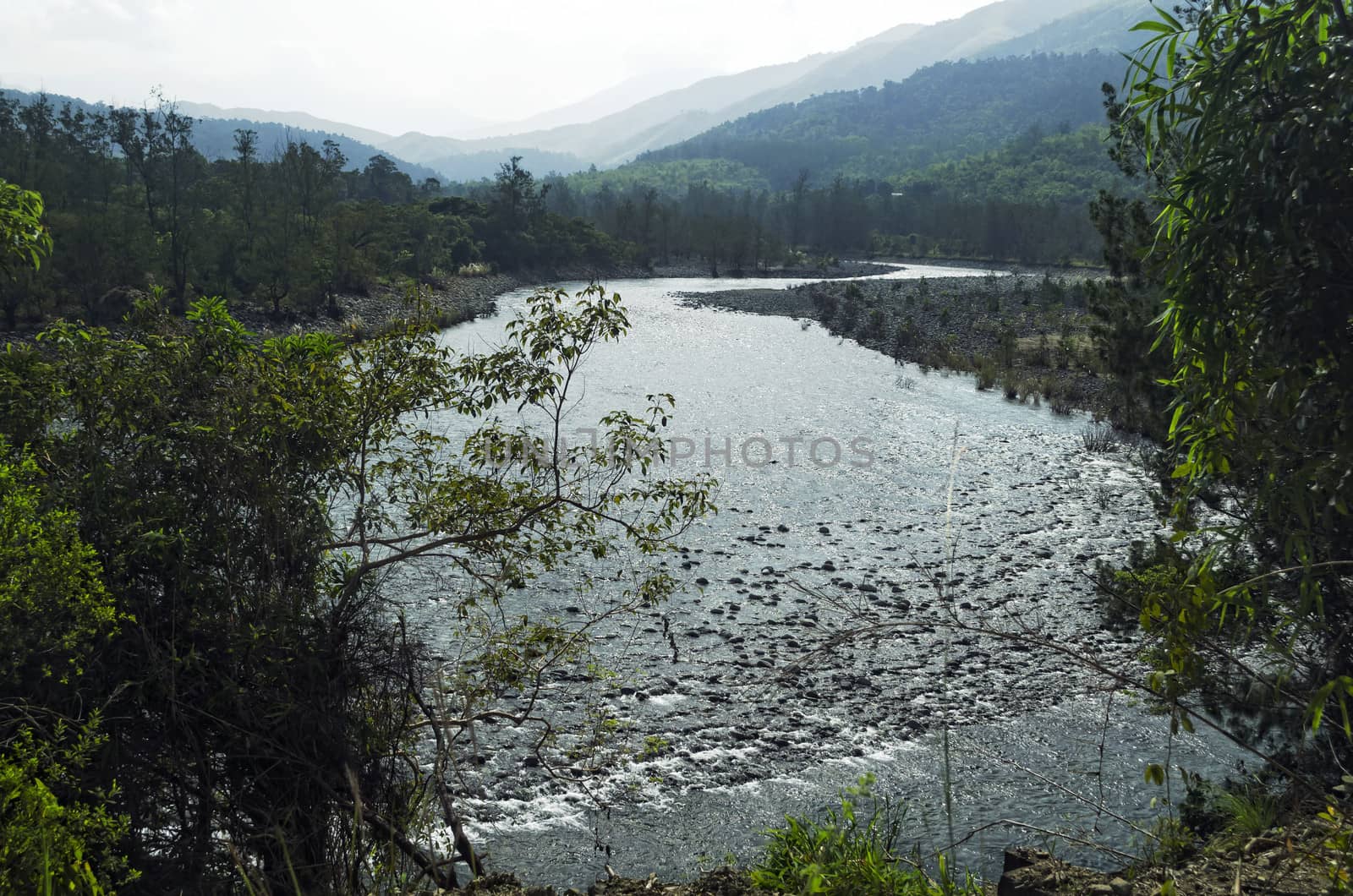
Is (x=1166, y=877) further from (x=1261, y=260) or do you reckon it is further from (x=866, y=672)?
(x=866, y=672)

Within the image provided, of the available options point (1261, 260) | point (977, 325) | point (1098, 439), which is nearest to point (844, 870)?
point (1261, 260)

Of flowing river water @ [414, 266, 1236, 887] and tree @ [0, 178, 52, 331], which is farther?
flowing river water @ [414, 266, 1236, 887]

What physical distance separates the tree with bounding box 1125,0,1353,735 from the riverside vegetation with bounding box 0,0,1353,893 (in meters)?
0.02

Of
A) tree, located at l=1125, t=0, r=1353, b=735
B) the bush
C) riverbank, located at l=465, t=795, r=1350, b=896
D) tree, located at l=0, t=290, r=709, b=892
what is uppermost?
tree, located at l=1125, t=0, r=1353, b=735

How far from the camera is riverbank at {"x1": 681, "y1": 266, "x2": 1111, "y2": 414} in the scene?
97.5 ft

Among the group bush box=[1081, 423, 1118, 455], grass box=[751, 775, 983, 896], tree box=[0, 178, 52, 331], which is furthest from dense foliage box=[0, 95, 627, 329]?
bush box=[1081, 423, 1118, 455]

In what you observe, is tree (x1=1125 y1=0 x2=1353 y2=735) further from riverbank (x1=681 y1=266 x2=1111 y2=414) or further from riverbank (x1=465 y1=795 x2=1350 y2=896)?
riverbank (x1=681 y1=266 x2=1111 y2=414)

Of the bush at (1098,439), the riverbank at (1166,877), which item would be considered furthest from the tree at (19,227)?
the bush at (1098,439)

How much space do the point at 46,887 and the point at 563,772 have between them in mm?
6343

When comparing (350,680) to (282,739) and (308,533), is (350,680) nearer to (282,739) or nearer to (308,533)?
(282,739)

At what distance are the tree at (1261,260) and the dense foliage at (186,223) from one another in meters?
23.8

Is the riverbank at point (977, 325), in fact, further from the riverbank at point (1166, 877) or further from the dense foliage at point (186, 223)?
the dense foliage at point (186, 223)

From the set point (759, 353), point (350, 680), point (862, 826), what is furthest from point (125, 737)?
point (759, 353)

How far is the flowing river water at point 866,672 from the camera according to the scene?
27.4ft
